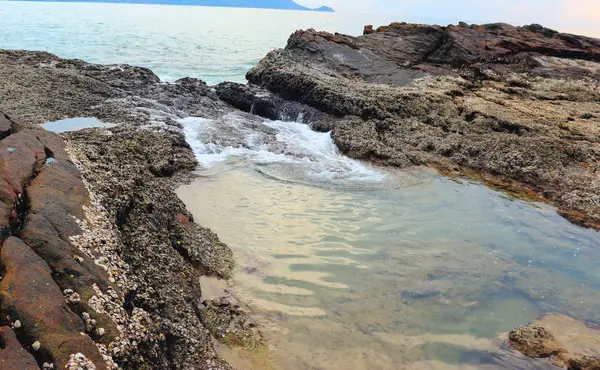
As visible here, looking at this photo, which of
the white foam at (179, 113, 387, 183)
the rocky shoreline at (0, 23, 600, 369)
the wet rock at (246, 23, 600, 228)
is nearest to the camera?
the rocky shoreline at (0, 23, 600, 369)

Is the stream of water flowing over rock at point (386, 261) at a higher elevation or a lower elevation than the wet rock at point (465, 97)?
lower

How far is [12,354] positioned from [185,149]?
386 inches

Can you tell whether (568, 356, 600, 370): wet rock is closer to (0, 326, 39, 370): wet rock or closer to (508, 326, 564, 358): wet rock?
(508, 326, 564, 358): wet rock

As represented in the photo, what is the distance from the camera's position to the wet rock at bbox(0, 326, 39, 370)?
9.57 ft

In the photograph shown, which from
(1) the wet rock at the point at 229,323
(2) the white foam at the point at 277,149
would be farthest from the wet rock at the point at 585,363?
(2) the white foam at the point at 277,149

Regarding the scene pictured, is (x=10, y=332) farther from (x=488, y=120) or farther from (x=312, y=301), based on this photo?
(x=488, y=120)

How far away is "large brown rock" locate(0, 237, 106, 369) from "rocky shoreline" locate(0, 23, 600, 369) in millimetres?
12

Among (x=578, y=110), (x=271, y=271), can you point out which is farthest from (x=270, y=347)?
(x=578, y=110)

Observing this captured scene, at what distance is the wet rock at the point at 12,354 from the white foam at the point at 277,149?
8.95 meters

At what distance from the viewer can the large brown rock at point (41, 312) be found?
3232mm

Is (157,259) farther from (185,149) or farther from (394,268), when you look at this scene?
(185,149)

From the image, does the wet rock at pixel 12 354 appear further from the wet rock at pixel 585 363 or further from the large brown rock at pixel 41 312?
the wet rock at pixel 585 363

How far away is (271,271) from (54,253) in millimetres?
3881

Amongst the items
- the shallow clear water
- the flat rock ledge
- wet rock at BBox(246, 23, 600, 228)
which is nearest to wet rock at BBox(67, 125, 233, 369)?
the flat rock ledge
